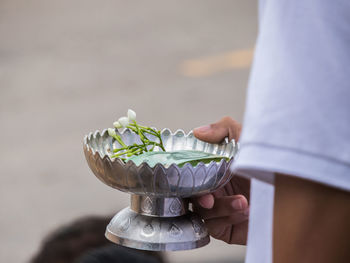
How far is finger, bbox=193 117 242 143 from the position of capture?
0.67 meters

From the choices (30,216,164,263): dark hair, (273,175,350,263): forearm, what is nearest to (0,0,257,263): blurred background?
(30,216,164,263): dark hair

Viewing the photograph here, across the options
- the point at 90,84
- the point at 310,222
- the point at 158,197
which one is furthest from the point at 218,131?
the point at 90,84

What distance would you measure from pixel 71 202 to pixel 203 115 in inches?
33.8

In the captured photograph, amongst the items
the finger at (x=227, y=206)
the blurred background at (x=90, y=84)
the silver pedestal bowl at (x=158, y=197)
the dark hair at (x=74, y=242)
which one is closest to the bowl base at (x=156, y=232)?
the silver pedestal bowl at (x=158, y=197)

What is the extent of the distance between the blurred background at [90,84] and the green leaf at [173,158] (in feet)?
5.28

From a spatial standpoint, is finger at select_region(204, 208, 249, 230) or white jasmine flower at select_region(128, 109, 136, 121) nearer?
white jasmine flower at select_region(128, 109, 136, 121)

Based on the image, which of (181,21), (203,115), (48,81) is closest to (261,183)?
(203,115)

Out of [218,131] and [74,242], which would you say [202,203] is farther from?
[74,242]

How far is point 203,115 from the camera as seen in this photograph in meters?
3.01

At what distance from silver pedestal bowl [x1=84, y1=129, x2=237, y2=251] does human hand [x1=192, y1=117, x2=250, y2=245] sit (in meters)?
0.06

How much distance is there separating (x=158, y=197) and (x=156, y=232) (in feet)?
0.10

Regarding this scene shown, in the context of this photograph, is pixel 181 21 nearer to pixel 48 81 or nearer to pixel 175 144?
pixel 48 81

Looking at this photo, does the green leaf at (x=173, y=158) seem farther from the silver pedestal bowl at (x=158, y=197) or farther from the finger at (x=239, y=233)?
the finger at (x=239, y=233)

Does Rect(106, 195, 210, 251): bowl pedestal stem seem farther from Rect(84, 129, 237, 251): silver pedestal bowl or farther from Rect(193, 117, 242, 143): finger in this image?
Rect(193, 117, 242, 143): finger
